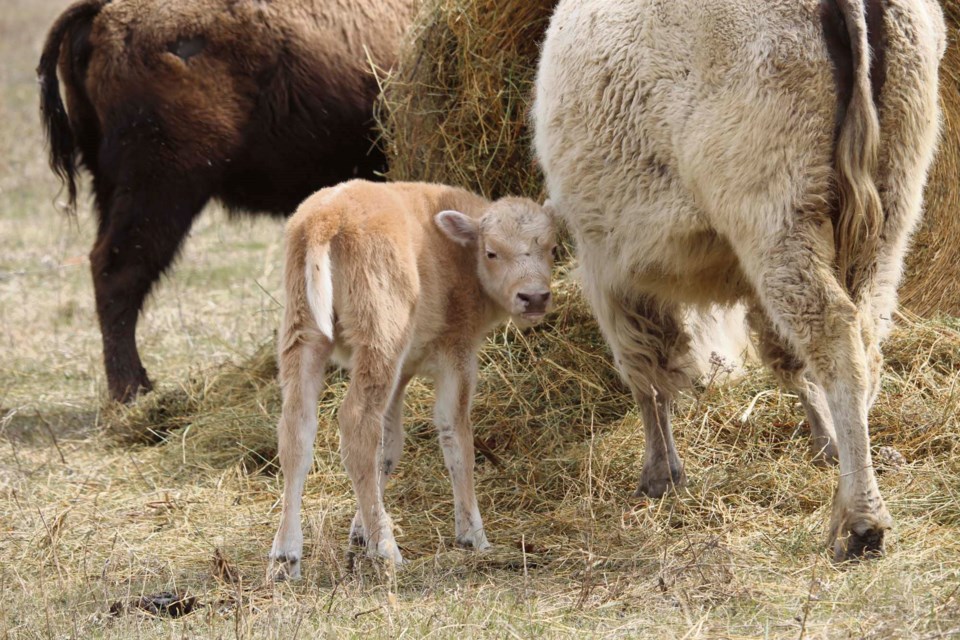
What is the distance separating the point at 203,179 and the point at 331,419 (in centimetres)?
185

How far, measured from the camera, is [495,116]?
6.04 metres

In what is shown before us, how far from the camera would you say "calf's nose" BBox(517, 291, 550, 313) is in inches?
170

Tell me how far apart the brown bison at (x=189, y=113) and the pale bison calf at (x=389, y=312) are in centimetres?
206

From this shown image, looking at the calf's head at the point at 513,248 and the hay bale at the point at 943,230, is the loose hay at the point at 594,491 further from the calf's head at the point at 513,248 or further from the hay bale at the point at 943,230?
Answer: the calf's head at the point at 513,248

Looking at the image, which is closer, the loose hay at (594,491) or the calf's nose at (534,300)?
the loose hay at (594,491)

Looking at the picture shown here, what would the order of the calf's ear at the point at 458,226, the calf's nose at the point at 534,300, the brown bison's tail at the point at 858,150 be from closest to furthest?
the brown bison's tail at the point at 858,150
the calf's nose at the point at 534,300
the calf's ear at the point at 458,226

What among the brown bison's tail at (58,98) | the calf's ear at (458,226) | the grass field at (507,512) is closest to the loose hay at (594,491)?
the grass field at (507,512)

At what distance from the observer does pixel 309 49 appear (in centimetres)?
702

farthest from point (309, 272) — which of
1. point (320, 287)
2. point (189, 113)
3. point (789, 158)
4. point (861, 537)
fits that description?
point (189, 113)

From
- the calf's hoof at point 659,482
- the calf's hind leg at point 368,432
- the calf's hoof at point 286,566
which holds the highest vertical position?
the calf's hind leg at point 368,432

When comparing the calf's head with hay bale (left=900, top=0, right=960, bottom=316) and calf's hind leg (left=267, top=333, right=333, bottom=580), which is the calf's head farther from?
hay bale (left=900, top=0, right=960, bottom=316)

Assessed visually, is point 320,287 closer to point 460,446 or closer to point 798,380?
point 460,446

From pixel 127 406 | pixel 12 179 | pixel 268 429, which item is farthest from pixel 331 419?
pixel 12 179

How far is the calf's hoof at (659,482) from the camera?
16.0 feet
